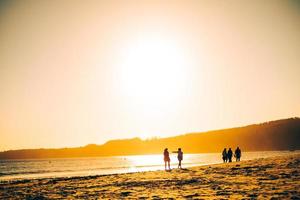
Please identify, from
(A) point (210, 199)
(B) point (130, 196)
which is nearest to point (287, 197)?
(A) point (210, 199)

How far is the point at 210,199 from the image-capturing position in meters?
12.5

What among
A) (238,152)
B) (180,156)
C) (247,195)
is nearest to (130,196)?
(247,195)

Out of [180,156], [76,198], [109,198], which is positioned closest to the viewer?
[109,198]

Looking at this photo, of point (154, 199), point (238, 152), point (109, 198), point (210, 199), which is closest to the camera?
point (210, 199)

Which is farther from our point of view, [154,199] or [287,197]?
[154,199]

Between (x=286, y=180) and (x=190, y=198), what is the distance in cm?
560

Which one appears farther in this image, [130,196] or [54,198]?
[54,198]

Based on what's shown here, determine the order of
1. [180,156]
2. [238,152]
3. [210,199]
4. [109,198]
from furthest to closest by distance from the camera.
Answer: [238,152]
[180,156]
[109,198]
[210,199]

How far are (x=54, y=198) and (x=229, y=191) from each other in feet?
32.1

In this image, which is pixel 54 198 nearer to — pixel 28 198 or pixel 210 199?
pixel 28 198

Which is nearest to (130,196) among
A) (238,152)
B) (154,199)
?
(154,199)

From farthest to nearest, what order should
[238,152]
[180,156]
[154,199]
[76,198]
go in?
[238,152]
[180,156]
[76,198]
[154,199]

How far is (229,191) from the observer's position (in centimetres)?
1403

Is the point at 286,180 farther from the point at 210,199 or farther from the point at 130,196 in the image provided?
the point at 130,196
